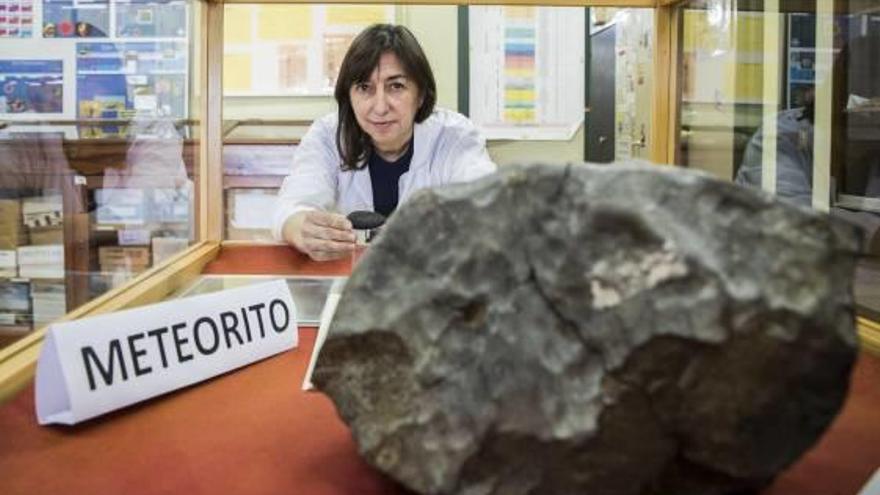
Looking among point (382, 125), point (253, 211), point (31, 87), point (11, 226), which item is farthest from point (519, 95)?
point (11, 226)

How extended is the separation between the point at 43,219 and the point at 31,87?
0.34 m

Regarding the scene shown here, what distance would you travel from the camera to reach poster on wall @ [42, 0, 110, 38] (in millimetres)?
1646

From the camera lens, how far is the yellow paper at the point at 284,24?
114 inches

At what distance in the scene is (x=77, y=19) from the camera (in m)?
1.72

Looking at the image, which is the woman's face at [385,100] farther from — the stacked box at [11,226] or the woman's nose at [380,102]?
the stacked box at [11,226]

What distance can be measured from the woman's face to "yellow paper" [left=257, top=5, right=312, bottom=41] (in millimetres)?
1589

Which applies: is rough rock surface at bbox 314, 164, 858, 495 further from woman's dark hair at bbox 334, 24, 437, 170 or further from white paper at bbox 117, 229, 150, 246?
white paper at bbox 117, 229, 150, 246

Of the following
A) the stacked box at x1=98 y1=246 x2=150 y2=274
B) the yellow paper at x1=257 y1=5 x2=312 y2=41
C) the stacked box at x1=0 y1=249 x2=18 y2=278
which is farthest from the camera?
the yellow paper at x1=257 y1=5 x2=312 y2=41

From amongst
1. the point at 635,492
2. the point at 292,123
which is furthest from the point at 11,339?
the point at 292,123

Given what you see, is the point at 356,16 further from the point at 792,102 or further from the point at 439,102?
the point at 792,102

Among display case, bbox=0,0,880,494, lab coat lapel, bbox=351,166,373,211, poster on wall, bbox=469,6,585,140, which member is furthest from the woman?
poster on wall, bbox=469,6,585,140

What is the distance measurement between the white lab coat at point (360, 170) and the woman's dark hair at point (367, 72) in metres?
0.03

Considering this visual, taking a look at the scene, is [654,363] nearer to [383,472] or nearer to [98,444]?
[383,472]

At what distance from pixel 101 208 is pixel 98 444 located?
3.57 ft
